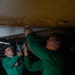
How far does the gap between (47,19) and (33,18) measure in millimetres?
59

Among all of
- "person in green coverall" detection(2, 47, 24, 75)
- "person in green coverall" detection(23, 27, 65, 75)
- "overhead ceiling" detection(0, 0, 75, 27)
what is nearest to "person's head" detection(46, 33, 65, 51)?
"person in green coverall" detection(23, 27, 65, 75)

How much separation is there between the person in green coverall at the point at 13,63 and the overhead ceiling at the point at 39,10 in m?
0.85

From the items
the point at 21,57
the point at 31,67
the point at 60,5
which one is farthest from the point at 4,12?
the point at 21,57

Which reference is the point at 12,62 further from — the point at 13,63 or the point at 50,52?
the point at 50,52

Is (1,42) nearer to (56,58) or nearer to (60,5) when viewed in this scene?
(56,58)

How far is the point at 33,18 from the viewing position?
3.01 feet

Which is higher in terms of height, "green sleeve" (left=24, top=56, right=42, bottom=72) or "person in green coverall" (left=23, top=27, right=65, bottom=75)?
"person in green coverall" (left=23, top=27, right=65, bottom=75)

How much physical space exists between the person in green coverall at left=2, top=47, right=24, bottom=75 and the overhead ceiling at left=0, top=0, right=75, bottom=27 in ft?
2.79

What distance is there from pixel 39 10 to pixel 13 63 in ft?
3.32

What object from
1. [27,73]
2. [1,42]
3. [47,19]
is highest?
[47,19]

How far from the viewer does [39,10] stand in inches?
31.7

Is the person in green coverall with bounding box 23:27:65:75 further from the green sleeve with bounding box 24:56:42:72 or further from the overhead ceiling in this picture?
the overhead ceiling

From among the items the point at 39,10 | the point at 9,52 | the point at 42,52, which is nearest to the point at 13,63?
the point at 9,52

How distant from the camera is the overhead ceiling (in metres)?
0.75
